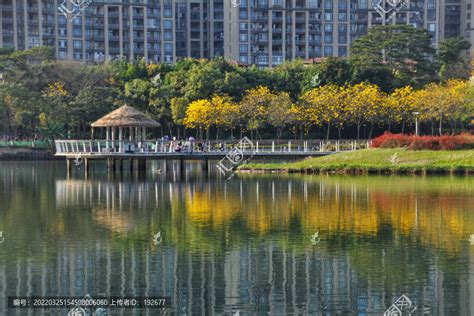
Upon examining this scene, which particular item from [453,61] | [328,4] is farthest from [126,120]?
[328,4]

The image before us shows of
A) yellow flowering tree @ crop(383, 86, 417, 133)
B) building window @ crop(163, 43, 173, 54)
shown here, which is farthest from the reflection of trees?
building window @ crop(163, 43, 173, 54)

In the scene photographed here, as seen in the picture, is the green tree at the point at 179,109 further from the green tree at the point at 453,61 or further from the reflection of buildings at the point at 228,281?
the reflection of buildings at the point at 228,281

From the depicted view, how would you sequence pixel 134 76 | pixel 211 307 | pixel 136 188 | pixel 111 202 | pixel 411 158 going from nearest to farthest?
pixel 211 307, pixel 111 202, pixel 136 188, pixel 411 158, pixel 134 76

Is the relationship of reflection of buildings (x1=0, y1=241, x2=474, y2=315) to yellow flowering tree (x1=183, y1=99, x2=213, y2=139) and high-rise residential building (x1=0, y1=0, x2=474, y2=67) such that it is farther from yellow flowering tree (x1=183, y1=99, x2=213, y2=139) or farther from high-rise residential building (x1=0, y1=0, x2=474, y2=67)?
high-rise residential building (x1=0, y1=0, x2=474, y2=67)

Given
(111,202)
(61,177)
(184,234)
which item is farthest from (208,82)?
(184,234)

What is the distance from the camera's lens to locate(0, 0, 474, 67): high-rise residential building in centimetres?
16738

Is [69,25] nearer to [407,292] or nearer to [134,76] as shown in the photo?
[134,76]

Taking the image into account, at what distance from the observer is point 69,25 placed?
166125mm

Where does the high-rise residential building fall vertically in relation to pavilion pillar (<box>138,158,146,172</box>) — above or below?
above

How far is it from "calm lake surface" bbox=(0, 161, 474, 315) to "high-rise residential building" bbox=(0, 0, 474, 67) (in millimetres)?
118899

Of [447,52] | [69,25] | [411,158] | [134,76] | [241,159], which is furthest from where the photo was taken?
[69,25]

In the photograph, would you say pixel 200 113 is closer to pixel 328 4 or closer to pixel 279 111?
pixel 279 111

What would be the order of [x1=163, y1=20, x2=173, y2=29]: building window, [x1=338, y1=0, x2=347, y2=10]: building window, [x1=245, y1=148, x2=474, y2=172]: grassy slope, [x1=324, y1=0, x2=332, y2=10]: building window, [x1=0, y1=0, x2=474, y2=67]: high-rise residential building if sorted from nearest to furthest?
[x1=245, y1=148, x2=474, y2=172]: grassy slope → [x1=0, y1=0, x2=474, y2=67]: high-rise residential building → [x1=163, y1=20, x2=173, y2=29]: building window → [x1=324, y1=0, x2=332, y2=10]: building window → [x1=338, y1=0, x2=347, y2=10]: building window

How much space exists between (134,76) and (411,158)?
185 ft
